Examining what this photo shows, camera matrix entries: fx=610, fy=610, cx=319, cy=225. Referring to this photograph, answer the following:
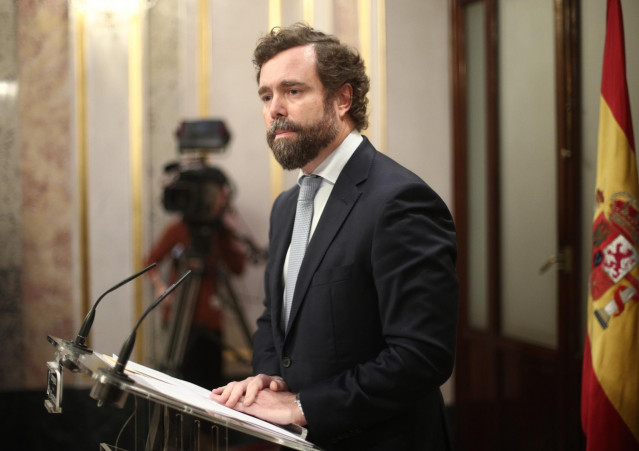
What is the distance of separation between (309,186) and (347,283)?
0.27 metres

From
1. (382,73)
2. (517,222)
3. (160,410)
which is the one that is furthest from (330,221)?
(382,73)

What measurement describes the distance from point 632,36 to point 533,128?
606 mm

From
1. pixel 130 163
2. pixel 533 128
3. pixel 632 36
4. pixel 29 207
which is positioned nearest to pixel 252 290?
pixel 130 163

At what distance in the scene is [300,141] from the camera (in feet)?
4.11

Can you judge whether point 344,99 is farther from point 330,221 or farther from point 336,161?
point 330,221

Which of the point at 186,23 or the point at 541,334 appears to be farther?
the point at 186,23

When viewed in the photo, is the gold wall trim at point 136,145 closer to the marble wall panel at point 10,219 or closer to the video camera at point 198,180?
the video camera at point 198,180

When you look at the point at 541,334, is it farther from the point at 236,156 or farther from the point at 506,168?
the point at 236,156

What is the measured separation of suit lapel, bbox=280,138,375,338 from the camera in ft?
3.94

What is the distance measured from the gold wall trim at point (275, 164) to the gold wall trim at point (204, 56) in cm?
35

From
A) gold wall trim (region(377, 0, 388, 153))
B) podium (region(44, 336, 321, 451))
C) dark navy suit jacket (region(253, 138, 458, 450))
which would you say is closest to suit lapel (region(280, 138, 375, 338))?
dark navy suit jacket (region(253, 138, 458, 450))

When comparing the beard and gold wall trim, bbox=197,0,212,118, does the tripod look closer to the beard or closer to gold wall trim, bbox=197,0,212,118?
gold wall trim, bbox=197,0,212,118

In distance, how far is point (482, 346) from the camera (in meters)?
2.88

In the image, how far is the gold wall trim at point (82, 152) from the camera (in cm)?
315
